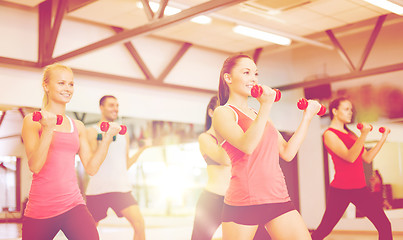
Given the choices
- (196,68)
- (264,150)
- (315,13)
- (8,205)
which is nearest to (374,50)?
(315,13)

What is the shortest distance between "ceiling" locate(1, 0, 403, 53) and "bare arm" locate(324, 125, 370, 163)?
2.29m

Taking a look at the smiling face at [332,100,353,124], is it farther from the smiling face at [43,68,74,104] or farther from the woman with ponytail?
the smiling face at [43,68,74,104]

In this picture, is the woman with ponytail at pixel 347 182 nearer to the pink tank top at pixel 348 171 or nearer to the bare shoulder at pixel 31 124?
the pink tank top at pixel 348 171

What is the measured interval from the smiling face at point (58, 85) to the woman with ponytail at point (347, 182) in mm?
2350

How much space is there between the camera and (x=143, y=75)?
7.53 meters

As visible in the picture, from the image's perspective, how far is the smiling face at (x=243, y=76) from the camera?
235cm

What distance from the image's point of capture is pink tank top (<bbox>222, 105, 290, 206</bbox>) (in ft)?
7.19

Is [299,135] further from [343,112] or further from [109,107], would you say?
[109,107]

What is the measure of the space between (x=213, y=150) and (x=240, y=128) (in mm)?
1176

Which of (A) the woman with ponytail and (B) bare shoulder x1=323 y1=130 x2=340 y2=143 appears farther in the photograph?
(B) bare shoulder x1=323 y1=130 x2=340 y2=143

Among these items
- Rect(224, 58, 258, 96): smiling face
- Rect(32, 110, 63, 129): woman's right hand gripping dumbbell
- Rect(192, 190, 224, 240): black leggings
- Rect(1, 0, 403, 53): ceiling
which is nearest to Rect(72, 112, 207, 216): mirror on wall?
Rect(1, 0, 403, 53): ceiling

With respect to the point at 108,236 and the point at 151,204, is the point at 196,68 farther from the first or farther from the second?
the point at 108,236

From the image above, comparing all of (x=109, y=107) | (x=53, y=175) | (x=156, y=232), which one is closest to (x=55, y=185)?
(x=53, y=175)

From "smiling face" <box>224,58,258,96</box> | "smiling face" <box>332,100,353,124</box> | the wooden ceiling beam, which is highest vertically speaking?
the wooden ceiling beam
